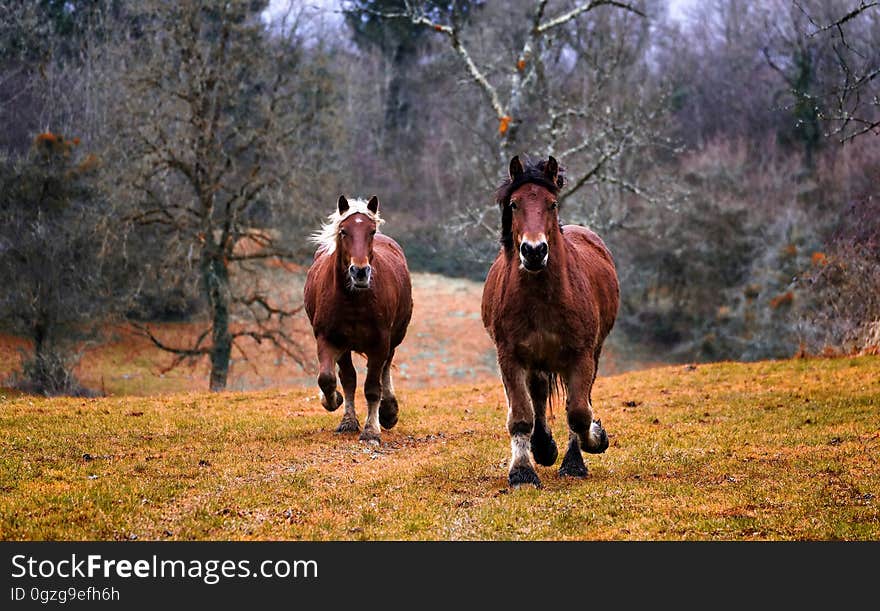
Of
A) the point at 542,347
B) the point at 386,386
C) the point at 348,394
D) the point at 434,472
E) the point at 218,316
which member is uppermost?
the point at 542,347

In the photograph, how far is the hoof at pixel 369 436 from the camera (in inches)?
430

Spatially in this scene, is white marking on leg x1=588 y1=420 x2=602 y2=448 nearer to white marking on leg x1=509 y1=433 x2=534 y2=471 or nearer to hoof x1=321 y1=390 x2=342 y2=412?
white marking on leg x1=509 y1=433 x2=534 y2=471

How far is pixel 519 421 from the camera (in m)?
8.07

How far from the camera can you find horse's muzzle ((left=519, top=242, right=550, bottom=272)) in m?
7.20

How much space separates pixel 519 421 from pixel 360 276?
9.75 ft

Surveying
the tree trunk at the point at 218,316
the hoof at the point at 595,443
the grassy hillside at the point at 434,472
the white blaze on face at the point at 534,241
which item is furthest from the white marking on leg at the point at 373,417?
the tree trunk at the point at 218,316

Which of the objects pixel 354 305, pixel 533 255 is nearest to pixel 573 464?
pixel 533 255

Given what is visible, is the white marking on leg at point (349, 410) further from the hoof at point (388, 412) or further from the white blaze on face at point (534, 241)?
the white blaze on face at point (534, 241)

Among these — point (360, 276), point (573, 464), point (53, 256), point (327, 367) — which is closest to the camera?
point (573, 464)

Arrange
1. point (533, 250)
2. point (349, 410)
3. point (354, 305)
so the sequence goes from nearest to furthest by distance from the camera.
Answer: point (533, 250) → point (354, 305) → point (349, 410)

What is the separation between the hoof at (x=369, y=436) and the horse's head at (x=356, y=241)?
1.93 m

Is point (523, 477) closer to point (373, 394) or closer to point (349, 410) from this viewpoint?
point (373, 394)

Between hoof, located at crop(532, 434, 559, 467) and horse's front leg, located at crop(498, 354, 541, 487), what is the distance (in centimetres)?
65

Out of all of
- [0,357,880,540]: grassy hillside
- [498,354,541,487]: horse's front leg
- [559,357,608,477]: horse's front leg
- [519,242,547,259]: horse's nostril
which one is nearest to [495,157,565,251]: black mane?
[519,242,547,259]: horse's nostril
